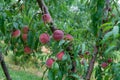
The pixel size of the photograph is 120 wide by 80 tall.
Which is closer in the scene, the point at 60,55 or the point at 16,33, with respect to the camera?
the point at 60,55

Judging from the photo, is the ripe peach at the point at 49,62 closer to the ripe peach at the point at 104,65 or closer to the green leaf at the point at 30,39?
the green leaf at the point at 30,39

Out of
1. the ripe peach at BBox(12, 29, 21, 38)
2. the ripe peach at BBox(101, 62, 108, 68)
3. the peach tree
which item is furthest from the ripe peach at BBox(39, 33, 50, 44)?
the ripe peach at BBox(101, 62, 108, 68)

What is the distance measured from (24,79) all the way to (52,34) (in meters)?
7.02

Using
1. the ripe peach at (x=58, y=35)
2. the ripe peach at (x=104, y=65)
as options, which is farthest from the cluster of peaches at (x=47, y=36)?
the ripe peach at (x=104, y=65)

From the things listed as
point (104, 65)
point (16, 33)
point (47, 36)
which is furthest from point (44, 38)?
point (104, 65)

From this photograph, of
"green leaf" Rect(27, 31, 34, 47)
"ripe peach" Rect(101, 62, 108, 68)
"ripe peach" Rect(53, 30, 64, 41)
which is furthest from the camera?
"ripe peach" Rect(101, 62, 108, 68)

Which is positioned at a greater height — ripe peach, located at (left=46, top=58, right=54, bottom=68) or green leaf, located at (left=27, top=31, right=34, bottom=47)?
A: green leaf, located at (left=27, top=31, right=34, bottom=47)

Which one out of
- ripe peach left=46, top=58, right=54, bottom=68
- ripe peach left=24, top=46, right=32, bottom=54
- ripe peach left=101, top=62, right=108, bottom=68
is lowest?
ripe peach left=101, top=62, right=108, bottom=68

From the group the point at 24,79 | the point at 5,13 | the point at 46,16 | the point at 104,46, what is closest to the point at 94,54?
the point at 104,46

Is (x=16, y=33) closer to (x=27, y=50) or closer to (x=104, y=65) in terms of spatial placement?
(x=27, y=50)

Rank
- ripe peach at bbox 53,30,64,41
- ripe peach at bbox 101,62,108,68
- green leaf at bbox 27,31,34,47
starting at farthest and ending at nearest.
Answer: ripe peach at bbox 101,62,108,68 < green leaf at bbox 27,31,34,47 < ripe peach at bbox 53,30,64,41

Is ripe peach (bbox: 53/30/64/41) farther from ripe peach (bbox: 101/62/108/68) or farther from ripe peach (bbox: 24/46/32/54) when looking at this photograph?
ripe peach (bbox: 101/62/108/68)

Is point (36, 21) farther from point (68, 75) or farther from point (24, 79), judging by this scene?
point (24, 79)

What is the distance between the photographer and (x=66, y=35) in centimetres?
131
